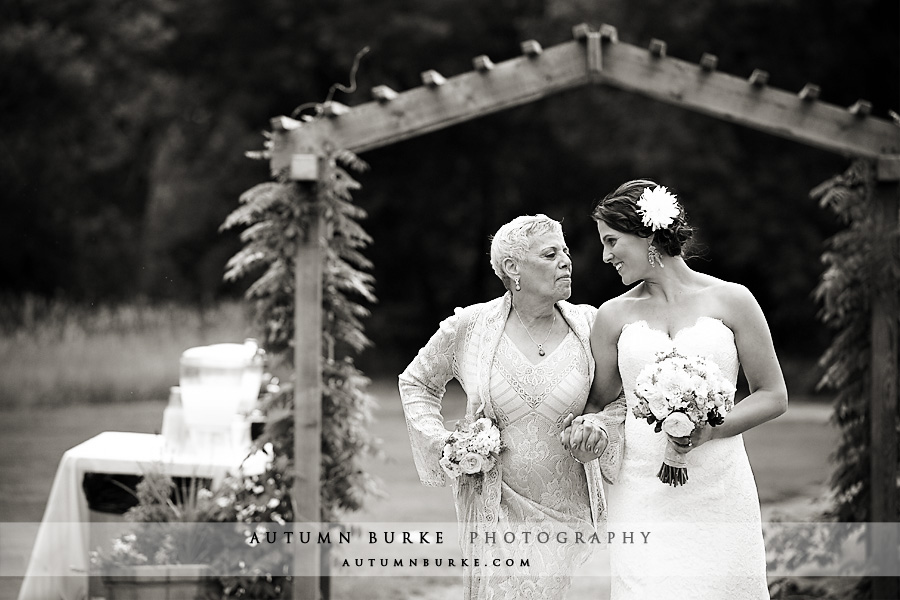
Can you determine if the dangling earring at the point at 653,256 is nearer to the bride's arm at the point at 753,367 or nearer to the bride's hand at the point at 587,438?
the bride's arm at the point at 753,367

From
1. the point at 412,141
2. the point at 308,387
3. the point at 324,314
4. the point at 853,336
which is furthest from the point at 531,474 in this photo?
the point at 412,141

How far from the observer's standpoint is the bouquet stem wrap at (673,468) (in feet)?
11.0

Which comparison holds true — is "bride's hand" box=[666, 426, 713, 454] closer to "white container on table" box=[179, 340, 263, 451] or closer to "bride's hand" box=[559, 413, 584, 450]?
"bride's hand" box=[559, 413, 584, 450]

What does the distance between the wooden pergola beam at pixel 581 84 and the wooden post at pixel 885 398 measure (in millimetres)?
415

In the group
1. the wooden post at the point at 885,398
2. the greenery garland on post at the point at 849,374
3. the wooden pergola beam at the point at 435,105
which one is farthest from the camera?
the greenery garland on post at the point at 849,374

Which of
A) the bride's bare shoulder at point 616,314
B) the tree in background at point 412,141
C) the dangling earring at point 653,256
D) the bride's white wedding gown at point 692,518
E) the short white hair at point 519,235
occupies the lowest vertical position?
the bride's white wedding gown at point 692,518

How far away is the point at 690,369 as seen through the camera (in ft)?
10.8

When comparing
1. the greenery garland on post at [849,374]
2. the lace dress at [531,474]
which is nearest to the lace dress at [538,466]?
the lace dress at [531,474]

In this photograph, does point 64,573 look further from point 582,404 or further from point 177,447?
point 582,404

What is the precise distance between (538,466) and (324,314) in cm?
248

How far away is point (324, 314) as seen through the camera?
588 centimetres

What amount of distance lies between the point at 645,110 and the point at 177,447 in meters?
13.7

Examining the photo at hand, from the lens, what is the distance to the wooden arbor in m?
5.59

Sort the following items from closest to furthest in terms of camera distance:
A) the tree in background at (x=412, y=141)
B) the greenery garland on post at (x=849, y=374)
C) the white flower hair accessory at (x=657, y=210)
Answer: the white flower hair accessory at (x=657, y=210) < the greenery garland on post at (x=849, y=374) < the tree in background at (x=412, y=141)
